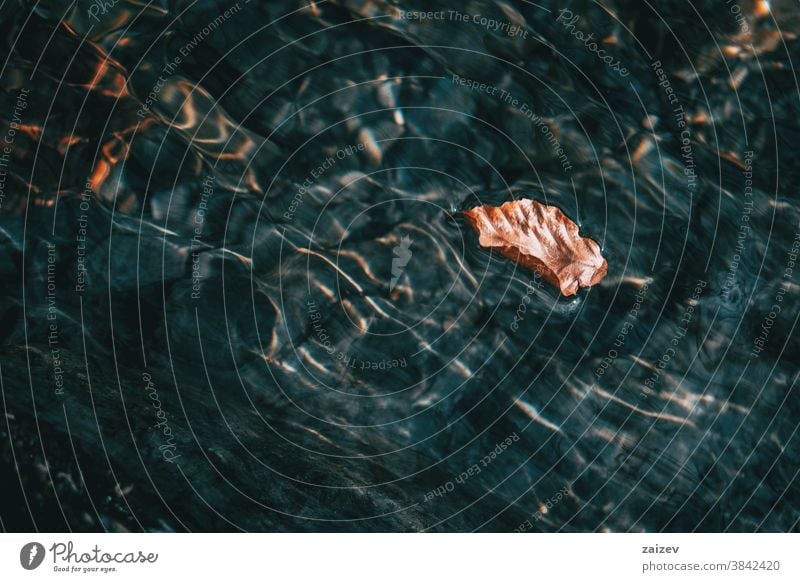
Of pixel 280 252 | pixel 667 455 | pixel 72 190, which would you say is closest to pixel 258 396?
pixel 280 252

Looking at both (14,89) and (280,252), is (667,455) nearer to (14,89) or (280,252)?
(280,252)
